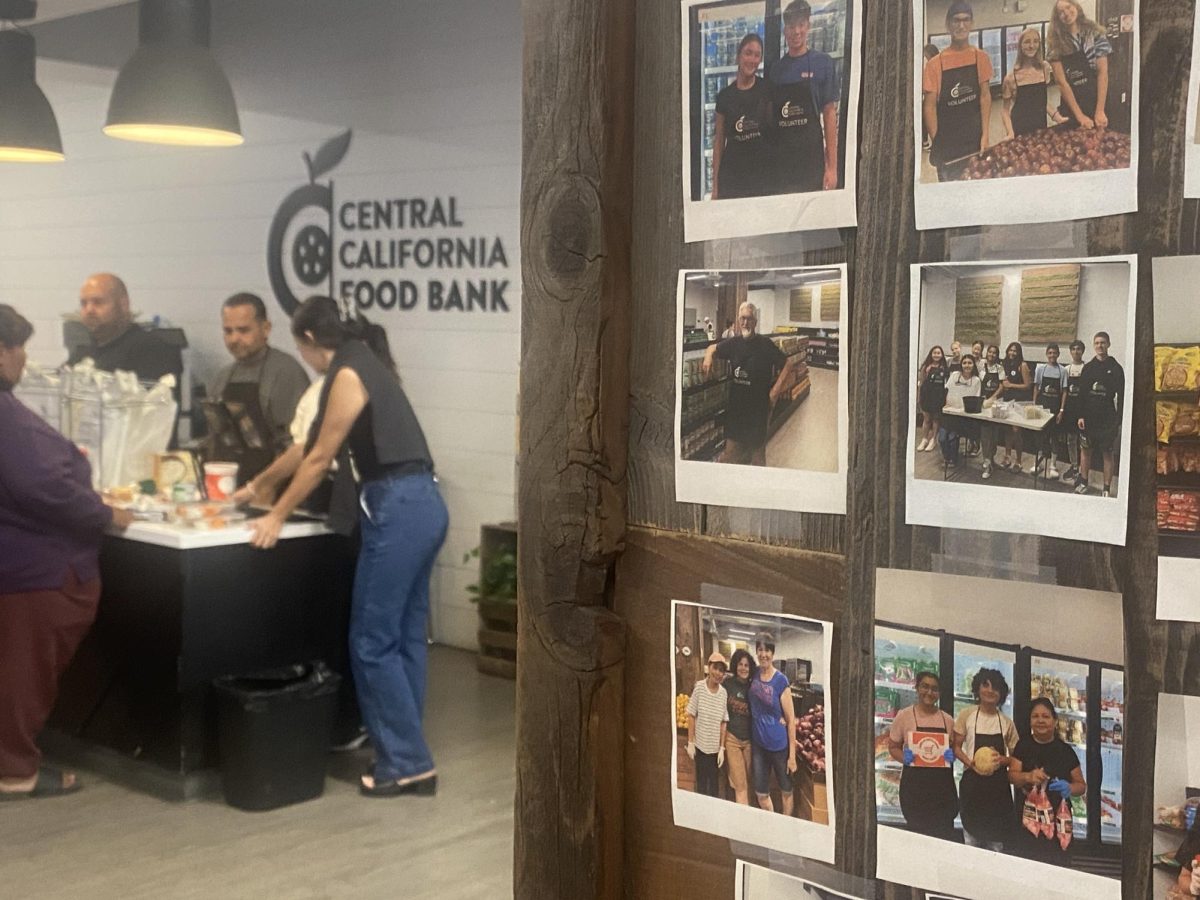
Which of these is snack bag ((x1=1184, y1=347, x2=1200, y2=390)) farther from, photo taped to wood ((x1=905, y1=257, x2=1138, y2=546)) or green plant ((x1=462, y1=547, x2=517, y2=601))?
green plant ((x1=462, y1=547, x2=517, y2=601))

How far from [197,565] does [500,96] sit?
3019mm

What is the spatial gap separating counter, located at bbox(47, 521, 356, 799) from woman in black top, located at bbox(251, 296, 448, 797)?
18 cm

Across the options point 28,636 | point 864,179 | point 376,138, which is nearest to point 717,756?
point 864,179

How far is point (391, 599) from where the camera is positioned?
4.57m

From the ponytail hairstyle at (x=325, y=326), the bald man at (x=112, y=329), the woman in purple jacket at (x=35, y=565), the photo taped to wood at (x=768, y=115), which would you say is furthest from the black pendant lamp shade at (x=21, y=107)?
the photo taped to wood at (x=768, y=115)

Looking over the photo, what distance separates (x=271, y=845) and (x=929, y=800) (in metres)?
3.41

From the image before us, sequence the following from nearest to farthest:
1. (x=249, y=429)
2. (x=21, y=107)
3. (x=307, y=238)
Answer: (x=249, y=429) → (x=21, y=107) → (x=307, y=238)

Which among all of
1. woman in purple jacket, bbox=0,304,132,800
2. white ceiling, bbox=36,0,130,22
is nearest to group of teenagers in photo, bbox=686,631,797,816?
woman in purple jacket, bbox=0,304,132,800

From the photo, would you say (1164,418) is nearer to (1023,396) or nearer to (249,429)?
(1023,396)

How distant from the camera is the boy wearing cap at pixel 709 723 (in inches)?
45.4

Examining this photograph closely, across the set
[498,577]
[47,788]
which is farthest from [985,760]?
[498,577]

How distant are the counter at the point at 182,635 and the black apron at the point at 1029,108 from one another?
12.5 ft

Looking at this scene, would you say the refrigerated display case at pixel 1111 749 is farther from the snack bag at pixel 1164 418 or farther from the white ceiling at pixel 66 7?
the white ceiling at pixel 66 7

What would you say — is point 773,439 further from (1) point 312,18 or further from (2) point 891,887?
(1) point 312,18
